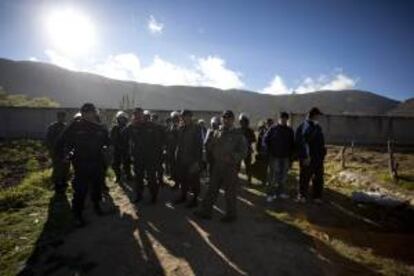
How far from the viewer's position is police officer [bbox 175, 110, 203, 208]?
8250 mm

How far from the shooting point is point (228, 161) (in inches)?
281

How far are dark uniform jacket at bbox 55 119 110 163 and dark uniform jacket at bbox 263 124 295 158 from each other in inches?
161

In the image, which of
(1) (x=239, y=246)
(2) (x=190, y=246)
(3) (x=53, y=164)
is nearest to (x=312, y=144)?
(1) (x=239, y=246)

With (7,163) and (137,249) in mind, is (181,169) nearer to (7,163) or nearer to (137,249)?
(137,249)

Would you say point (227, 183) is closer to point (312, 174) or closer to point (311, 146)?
point (311, 146)

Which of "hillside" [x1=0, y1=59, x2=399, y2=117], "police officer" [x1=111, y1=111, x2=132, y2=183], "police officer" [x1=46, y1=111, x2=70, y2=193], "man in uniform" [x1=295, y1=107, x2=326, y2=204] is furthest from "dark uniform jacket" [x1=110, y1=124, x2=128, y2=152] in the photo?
"hillside" [x1=0, y1=59, x2=399, y2=117]

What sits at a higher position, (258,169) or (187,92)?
(187,92)

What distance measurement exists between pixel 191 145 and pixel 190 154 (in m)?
0.20

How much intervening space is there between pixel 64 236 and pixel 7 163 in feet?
46.3

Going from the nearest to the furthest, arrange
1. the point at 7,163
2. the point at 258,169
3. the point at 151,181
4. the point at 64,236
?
the point at 64,236 < the point at 151,181 < the point at 258,169 < the point at 7,163

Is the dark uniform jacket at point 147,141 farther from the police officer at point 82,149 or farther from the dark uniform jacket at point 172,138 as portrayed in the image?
the dark uniform jacket at point 172,138

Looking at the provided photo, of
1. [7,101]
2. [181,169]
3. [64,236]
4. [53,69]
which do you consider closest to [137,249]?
[64,236]

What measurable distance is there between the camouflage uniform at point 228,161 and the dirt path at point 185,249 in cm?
59

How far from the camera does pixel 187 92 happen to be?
96688 mm
